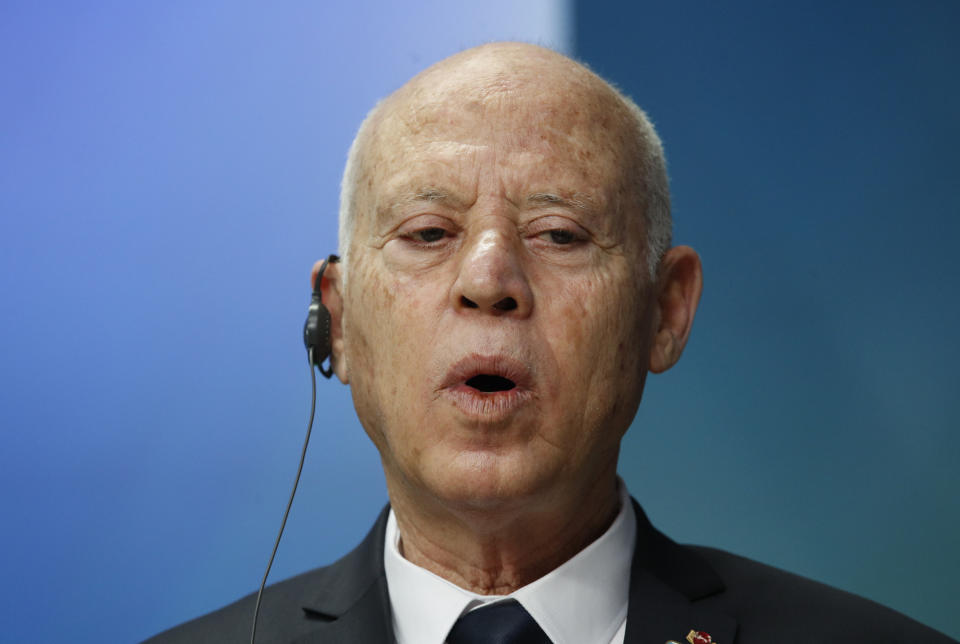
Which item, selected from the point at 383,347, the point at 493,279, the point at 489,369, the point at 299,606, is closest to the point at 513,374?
the point at 489,369

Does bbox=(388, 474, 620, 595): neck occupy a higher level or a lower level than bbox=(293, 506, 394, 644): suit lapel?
higher

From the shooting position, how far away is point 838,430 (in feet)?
9.96

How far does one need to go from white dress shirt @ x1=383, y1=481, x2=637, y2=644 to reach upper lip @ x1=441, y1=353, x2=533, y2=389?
403 mm

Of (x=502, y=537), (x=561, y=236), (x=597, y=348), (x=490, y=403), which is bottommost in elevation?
(x=502, y=537)

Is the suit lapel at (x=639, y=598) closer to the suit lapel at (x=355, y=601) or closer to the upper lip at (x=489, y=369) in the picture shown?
the suit lapel at (x=355, y=601)

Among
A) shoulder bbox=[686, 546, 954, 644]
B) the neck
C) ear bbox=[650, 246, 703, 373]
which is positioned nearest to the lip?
the neck

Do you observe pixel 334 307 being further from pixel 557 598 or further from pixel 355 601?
pixel 557 598

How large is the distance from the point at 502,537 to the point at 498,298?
1.62 ft

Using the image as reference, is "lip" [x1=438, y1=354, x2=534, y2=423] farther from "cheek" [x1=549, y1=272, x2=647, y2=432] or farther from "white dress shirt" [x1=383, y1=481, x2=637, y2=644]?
"white dress shirt" [x1=383, y1=481, x2=637, y2=644]

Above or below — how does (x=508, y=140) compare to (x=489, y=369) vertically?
above

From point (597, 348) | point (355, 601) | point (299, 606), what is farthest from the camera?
point (299, 606)

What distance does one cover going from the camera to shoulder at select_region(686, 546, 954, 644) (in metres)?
2.18

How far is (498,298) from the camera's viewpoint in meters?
1.96

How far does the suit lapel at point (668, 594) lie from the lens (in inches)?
82.0
